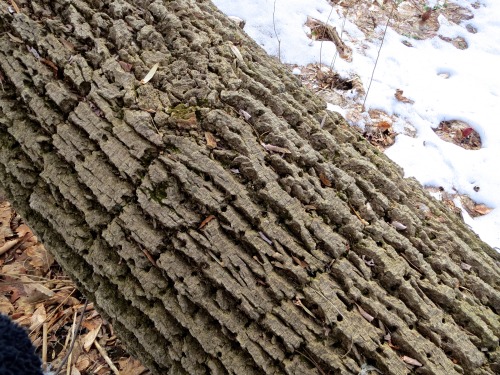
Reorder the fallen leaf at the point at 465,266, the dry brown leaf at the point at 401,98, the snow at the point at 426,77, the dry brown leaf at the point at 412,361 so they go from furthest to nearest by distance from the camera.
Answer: the dry brown leaf at the point at 401,98 → the snow at the point at 426,77 → the fallen leaf at the point at 465,266 → the dry brown leaf at the point at 412,361

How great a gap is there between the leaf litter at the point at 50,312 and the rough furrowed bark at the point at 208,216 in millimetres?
Result: 628

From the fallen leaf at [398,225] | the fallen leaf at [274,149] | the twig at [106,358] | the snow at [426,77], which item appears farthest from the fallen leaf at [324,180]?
the snow at [426,77]

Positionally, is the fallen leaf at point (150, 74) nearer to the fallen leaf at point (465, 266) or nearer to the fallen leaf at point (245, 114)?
the fallen leaf at point (245, 114)

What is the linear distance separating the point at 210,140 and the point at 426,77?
9.59 feet

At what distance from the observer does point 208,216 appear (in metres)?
1.50

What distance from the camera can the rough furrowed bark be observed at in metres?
1.46

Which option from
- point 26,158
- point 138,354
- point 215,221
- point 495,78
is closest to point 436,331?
point 215,221

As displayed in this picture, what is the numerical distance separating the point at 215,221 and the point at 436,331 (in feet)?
3.15

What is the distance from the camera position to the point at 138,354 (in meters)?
1.65

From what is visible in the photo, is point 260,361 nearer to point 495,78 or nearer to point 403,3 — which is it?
point 495,78

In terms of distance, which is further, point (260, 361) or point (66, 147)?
point (66, 147)

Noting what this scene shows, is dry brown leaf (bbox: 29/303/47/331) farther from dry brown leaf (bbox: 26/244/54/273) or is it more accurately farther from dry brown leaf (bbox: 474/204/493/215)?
dry brown leaf (bbox: 474/204/493/215)

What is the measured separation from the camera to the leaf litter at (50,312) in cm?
212

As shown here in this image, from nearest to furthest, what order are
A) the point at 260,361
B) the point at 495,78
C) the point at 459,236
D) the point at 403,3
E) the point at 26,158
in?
the point at 260,361 → the point at 26,158 → the point at 459,236 → the point at 495,78 → the point at 403,3
